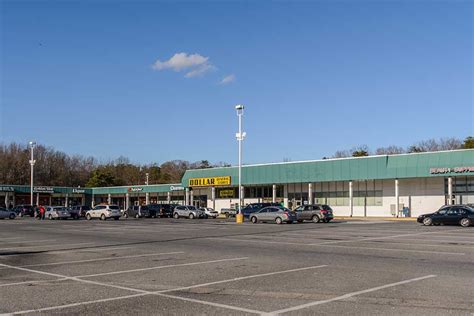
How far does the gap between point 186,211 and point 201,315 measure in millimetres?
51339

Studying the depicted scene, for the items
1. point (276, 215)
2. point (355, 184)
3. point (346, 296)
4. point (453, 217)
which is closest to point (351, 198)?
point (355, 184)

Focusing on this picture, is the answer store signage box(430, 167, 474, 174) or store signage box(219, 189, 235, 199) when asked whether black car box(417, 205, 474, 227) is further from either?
store signage box(219, 189, 235, 199)

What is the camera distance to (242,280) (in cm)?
1134

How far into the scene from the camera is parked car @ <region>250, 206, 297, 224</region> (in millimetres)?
41656

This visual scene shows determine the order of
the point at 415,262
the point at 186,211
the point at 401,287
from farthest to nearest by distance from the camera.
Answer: the point at 186,211
the point at 415,262
the point at 401,287

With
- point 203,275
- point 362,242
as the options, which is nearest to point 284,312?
point 203,275

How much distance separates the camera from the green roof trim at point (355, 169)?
166ft

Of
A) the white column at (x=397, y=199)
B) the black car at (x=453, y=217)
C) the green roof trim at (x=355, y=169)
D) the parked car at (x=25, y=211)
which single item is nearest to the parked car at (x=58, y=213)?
the parked car at (x=25, y=211)

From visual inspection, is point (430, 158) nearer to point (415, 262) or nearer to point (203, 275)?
point (415, 262)

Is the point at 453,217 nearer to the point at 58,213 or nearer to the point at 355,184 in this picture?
the point at 355,184

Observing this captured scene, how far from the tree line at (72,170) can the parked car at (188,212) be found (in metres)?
63.0

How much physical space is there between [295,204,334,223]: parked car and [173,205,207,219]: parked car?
1712 centimetres

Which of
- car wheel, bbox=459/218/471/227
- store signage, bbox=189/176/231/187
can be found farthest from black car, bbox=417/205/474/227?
store signage, bbox=189/176/231/187

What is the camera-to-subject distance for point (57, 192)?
338ft
